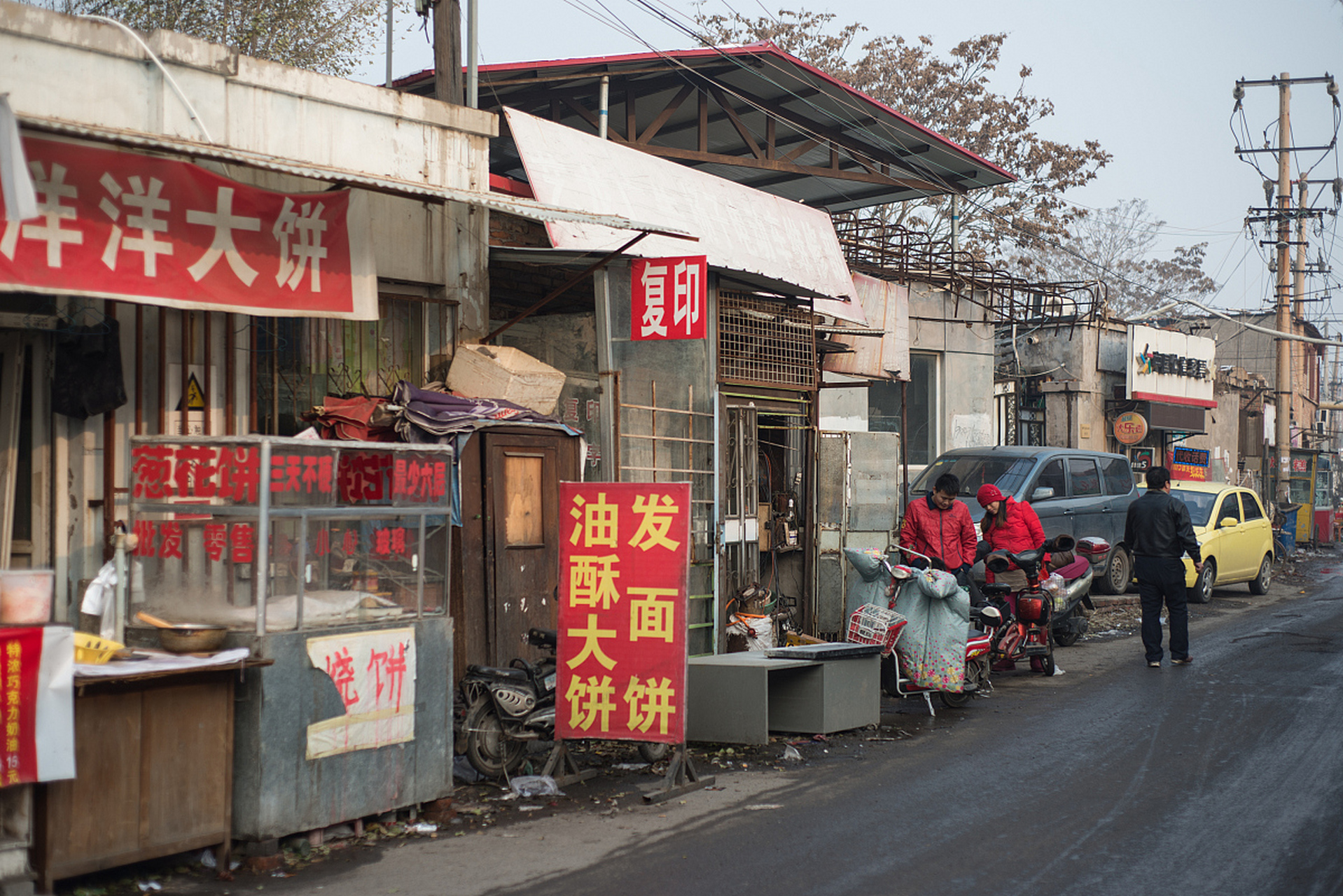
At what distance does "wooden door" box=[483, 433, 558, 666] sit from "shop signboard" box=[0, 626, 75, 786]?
422cm

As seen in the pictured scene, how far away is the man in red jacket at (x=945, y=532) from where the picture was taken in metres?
10.7

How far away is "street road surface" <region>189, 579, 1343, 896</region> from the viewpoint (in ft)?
17.2

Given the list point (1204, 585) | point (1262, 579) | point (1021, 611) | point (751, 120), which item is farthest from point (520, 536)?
point (1262, 579)

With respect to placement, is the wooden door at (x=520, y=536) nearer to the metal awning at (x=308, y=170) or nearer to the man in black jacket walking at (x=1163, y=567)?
the metal awning at (x=308, y=170)

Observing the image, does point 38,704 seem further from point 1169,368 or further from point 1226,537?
point 1169,368

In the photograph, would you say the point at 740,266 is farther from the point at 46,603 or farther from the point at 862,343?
the point at 46,603

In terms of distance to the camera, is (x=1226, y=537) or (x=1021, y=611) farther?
(x=1226, y=537)

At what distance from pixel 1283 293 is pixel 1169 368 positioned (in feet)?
14.6

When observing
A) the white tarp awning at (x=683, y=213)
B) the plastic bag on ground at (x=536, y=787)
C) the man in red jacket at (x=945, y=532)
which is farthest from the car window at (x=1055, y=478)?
the plastic bag on ground at (x=536, y=787)

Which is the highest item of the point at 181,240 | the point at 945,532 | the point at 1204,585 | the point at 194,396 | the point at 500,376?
the point at 181,240

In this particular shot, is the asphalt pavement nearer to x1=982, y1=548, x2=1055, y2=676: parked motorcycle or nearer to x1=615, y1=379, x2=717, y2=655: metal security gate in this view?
x1=982, y1=548, x2=1055, y2=676: parked motorcycle

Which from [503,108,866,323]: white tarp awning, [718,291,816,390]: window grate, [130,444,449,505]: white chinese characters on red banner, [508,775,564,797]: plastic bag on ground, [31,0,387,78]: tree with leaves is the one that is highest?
[31,0,387,78]: tree with leaves

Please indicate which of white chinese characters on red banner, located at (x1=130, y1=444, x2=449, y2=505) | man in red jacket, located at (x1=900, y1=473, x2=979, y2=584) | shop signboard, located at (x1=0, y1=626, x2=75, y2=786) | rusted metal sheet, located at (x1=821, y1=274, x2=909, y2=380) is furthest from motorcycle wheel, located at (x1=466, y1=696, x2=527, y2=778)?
rusted metal sheet, located at (x1=821, y1=274, x2=909, y2=380)

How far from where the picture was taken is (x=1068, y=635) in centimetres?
1312
